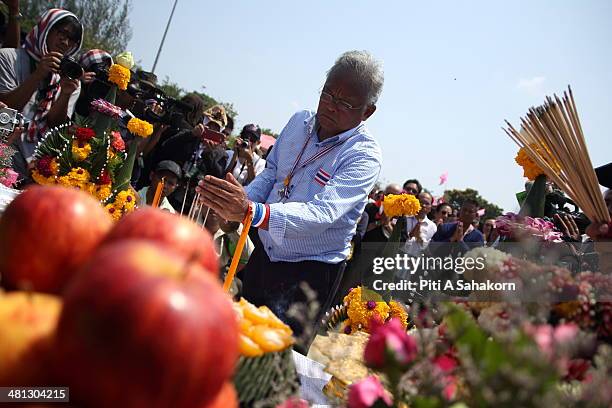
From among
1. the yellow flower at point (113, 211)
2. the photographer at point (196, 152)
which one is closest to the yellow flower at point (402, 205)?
the photographer at point (196, 152)

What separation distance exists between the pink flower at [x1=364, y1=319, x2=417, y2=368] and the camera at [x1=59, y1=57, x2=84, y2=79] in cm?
367

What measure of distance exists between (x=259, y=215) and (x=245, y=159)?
451 cm

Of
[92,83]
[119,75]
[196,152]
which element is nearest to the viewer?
[119,75]

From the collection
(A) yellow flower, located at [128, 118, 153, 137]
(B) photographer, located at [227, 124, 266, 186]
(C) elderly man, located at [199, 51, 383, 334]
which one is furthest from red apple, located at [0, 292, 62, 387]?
(B) photographer, located at [227, 124, 266, 186]

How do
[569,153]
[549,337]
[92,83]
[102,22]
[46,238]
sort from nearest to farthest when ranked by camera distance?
1. [549,337]
2. [46,238]
3. [569,153]
4. [92,83]
5. [102,22]

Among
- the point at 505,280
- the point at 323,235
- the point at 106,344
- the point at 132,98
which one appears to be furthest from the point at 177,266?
the point at 132,98

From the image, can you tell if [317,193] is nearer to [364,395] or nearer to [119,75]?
[119,75]

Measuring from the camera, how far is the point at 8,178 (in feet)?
11.0

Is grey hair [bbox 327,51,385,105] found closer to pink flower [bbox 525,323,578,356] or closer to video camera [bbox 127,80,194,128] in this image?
pink flower [bbox 525,323,578,356]

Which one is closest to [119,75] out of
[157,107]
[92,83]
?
[92,83]

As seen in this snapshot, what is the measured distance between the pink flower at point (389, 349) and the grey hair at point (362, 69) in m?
2.18

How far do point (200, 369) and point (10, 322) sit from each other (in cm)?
25

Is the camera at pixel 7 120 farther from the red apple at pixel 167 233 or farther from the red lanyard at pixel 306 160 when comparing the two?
the red apple at pixel 167 233

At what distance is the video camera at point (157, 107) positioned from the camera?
5660 millimetres
